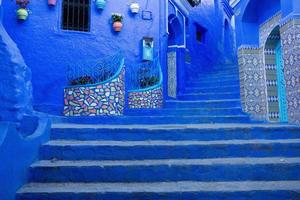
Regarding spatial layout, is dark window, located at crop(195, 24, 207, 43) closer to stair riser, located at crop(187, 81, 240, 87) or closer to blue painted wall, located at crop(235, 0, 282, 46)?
stair riser, located at crop(187, 81, 240, 87)

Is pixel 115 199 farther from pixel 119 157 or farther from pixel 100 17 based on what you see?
pixel 100 17

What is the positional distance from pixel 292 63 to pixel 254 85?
1.61m

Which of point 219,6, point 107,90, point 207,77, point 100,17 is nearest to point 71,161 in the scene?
point 107,90

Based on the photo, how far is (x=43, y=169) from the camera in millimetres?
3039

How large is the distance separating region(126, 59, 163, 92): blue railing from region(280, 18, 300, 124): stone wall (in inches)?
149

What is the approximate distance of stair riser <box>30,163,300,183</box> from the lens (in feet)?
10.1

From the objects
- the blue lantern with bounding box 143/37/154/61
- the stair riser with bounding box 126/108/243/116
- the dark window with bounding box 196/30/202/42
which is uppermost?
the dark window with bounding box 196/30/202/42

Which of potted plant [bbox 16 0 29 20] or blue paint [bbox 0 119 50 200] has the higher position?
potted plant [bbox 16 0 29 20]

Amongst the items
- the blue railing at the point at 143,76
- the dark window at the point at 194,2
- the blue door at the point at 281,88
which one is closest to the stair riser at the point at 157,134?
the blue door at the point at 281,88

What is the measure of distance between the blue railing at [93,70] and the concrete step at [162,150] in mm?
3730

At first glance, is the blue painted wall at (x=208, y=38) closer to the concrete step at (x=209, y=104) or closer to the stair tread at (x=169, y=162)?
the concrete step at (x=209, y=104)

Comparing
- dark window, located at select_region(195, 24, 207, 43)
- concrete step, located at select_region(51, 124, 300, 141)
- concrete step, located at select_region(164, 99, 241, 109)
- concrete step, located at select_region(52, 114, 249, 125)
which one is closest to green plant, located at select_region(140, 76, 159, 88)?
concrete step, located at select_region(164, 99, 241, 109)

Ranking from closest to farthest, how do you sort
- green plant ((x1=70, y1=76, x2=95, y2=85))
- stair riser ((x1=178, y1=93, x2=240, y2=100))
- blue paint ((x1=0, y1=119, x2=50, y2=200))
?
blue paint ((x1=0, y1=119, x2=50, y2=200)) < green plant ((x1=70, y1=76, x2=95, y2=85)) < stair riser ((x1=178, y1=93, x2=240, y2=100))

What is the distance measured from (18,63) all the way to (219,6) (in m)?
12.8
